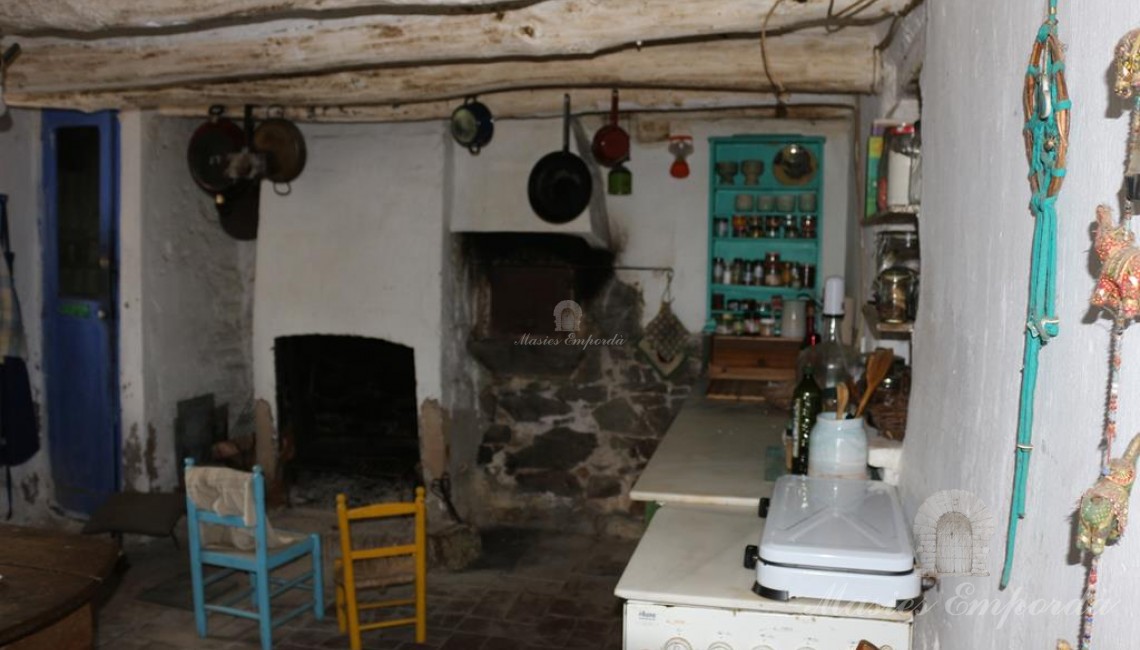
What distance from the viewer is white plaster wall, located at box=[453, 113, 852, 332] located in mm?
4727

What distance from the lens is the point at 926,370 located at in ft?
6.68

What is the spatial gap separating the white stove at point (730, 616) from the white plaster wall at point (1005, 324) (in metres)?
0.13

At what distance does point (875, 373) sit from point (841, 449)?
0.32m

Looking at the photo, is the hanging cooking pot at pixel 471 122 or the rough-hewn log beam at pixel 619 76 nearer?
the rough-hewn log beam at pixel 619 76

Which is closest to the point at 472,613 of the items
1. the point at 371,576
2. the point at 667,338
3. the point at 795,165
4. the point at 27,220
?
the point at 371,576

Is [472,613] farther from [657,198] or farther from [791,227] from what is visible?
[791,227]

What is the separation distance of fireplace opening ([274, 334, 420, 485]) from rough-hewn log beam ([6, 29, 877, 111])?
5.64ft

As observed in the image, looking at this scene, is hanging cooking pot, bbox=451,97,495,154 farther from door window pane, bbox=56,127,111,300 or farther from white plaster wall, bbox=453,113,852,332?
door window pane, bbox=56,127,111,300

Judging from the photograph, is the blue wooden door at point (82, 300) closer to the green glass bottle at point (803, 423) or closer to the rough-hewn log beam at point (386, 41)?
the rough-hewn log beam at point (386, 41)

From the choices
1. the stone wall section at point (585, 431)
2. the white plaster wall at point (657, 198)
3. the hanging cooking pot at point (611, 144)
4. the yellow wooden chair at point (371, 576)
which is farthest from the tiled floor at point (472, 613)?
the hanging cooking pot at point (611, 144)

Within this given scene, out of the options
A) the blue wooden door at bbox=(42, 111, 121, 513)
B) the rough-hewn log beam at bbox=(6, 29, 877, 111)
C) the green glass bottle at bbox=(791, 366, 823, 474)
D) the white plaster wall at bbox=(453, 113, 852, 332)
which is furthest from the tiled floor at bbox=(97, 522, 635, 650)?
the rough-hewn log beam at bbox=(6, 29, 877, 111)

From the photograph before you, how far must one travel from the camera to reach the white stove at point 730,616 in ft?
5.95

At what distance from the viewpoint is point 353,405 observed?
5.16 m

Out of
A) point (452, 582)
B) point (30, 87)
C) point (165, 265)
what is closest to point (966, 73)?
point (452, 582)
